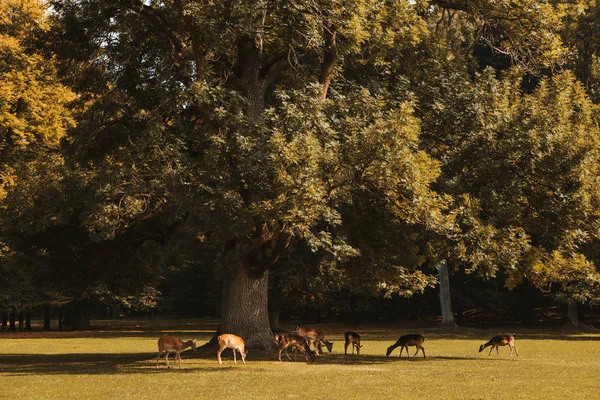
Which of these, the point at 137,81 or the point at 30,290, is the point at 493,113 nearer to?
the point at 137,81

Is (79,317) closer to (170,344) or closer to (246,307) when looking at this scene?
(246,307)

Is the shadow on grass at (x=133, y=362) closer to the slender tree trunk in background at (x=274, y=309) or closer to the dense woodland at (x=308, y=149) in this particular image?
the dense woodland at (x=308, y=149)

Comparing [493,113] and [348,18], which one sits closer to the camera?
[348,18]

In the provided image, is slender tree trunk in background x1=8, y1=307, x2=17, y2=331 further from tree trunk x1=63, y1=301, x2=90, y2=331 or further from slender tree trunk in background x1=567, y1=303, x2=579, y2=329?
slender tree trunk in background x1=567, y1=303, x2=579, y2=329

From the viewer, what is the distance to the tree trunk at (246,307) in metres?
27.5

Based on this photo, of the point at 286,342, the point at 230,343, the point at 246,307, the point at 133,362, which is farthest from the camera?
the point at 246,307

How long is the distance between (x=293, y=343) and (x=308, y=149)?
721 cm

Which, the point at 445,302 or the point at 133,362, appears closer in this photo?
the point at 133,362

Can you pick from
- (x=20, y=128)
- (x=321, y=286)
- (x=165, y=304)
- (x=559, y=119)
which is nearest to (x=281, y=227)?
(x=559, y=119)

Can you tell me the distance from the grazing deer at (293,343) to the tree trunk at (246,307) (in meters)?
1.04

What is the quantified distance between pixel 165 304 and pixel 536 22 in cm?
6340

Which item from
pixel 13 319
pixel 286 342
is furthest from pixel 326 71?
pixel 13 319

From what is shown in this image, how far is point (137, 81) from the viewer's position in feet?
90.6

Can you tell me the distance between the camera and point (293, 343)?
2594 centimetres
